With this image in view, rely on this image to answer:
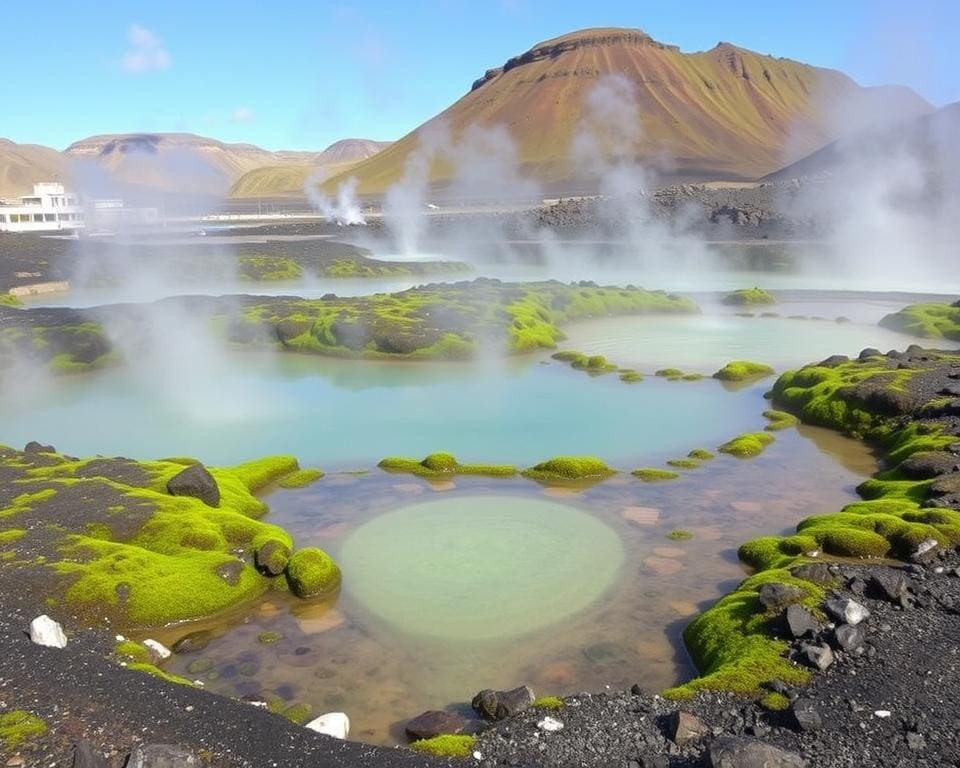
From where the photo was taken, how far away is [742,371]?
131 feet

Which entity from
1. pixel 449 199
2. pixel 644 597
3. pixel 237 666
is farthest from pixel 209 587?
pixel 449 199

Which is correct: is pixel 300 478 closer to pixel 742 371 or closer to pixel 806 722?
pixel 806 722

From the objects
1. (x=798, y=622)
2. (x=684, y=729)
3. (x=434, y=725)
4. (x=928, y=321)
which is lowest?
(x=434, y=725)

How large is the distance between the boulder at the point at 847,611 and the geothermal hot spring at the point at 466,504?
3040mm

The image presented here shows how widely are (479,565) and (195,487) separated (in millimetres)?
8272

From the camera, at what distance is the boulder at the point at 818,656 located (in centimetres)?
1381

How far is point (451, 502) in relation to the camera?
2433 cm

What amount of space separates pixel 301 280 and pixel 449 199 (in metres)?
118

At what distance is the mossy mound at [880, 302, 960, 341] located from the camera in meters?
49.9

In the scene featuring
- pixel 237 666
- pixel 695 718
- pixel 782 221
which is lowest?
pixel 237 666

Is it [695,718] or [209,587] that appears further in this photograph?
[209,587]

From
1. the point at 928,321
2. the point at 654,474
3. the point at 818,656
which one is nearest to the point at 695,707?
Result: the point at 818,656

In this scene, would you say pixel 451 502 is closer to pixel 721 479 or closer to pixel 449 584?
pixel 449 584

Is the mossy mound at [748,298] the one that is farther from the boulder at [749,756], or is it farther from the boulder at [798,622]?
the boulder at [749,756]
